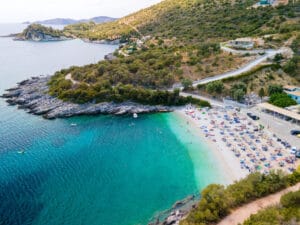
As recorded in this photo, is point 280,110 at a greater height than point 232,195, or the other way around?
point 280,110

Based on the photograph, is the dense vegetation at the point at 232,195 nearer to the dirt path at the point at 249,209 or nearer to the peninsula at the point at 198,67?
the dirt path at the point at 249,209

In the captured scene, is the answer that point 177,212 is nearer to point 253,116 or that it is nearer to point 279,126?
point 279,126

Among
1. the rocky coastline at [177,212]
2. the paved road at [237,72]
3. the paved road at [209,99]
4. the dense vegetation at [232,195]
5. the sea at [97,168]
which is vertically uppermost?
the paved road at [237,72]

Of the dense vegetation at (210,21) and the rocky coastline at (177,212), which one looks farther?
the dense vegetation at (210,21)

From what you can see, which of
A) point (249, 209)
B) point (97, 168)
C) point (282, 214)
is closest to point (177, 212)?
point (249, 209)

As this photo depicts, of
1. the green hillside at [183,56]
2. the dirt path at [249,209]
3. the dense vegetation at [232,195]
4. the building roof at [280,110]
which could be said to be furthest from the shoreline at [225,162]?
the green hillside at [183,56]

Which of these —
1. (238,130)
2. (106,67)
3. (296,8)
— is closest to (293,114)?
(238,130)

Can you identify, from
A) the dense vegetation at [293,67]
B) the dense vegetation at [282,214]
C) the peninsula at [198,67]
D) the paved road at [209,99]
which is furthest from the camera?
the dense vegetation at [293,67]

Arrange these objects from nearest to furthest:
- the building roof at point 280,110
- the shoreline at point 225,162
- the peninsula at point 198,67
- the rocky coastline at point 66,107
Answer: the shoreline at point 225,162 < the building roof at point 280,110 < the rocky coastline at point 66,107 < the peninsula at point 198,67
